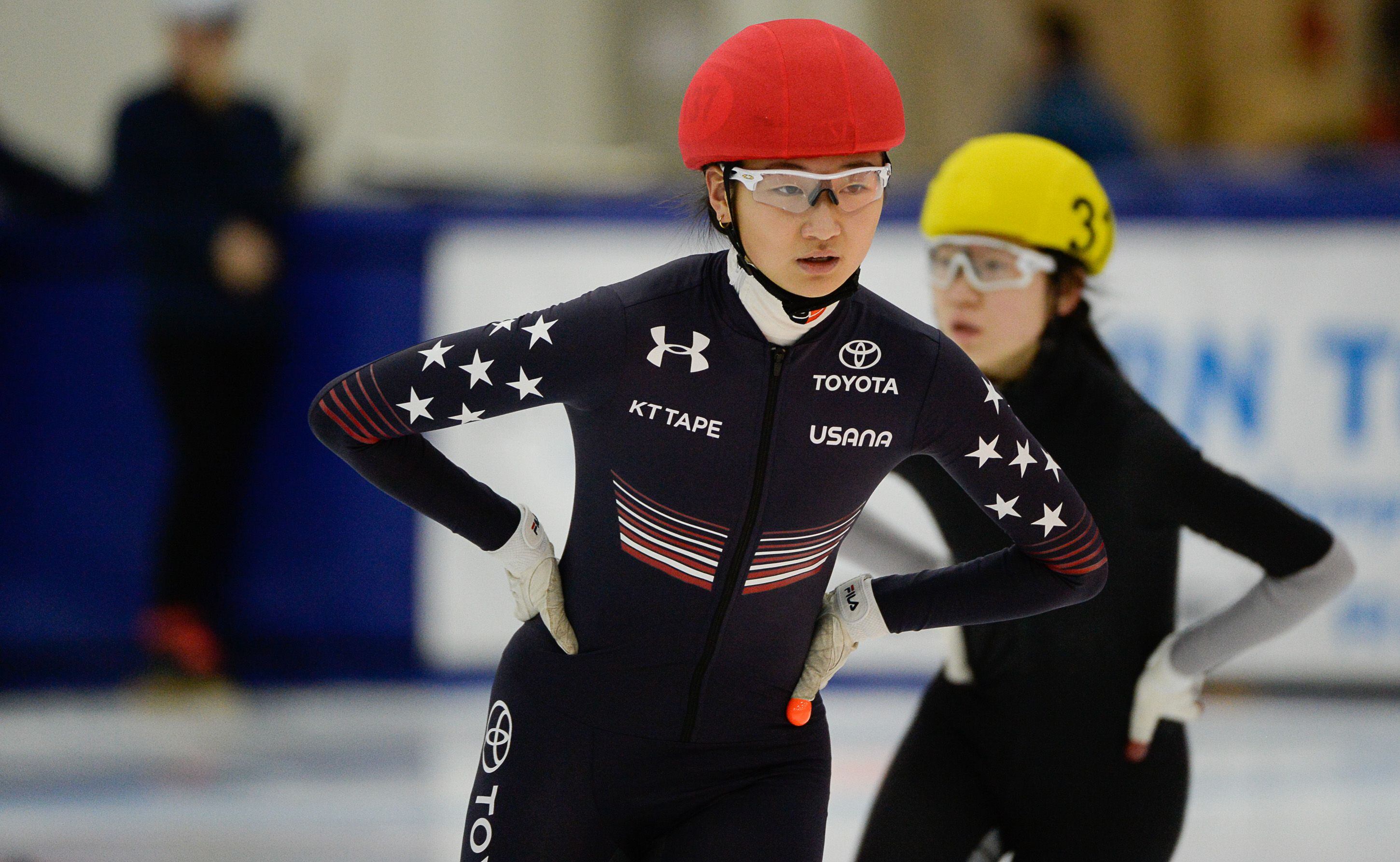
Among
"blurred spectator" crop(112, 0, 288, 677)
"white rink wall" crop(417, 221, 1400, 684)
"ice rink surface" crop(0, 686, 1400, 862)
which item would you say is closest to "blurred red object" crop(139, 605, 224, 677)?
"blurred spectator" crop(112, 0, 288, 677)

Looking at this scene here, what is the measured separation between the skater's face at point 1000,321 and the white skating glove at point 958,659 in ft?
1.70

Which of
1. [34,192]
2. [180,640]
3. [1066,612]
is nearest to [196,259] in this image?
[34,192]

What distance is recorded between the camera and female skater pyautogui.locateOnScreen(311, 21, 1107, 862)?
2162 millimetres

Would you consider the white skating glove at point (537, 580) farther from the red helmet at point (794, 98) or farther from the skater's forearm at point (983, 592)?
the red helmet at point (794, 98)

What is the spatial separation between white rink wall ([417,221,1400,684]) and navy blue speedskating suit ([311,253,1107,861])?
3.64 m

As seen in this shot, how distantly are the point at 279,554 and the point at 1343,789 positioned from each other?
4.22 m

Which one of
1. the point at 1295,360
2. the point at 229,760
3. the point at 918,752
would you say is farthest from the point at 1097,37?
the point at 918,752

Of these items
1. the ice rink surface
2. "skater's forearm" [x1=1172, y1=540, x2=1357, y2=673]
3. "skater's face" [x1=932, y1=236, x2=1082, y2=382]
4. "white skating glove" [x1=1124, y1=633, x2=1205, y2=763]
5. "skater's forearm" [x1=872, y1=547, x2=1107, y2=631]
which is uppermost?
"skater's face" [x1=932, y1=236, x2=1082, y2=382]

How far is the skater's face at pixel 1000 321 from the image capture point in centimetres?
294

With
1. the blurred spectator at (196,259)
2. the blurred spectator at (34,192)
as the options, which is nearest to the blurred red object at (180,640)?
the blurred spectator at (196,259)

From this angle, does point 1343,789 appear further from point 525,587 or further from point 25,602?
point 25,602

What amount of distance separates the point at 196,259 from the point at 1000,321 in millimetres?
4184

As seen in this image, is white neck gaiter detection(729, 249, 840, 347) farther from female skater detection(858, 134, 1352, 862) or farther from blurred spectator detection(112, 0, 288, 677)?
blurred spectator detection(112, 0, 288, 677)

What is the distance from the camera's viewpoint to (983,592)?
7.96 ft
